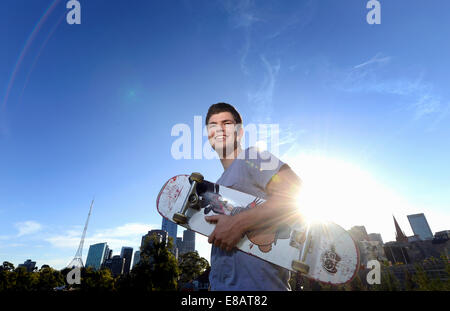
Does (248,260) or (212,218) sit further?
(212,218)

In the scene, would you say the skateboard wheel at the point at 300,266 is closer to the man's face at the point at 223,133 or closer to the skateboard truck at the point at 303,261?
the skateboard truck at the point at 303,261

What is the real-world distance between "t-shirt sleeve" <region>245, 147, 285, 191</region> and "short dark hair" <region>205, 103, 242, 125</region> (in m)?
0.85

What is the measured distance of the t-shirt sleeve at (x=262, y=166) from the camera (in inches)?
85.9

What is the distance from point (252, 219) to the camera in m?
2.09

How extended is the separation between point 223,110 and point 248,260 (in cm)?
211

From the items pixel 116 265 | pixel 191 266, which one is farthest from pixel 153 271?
pixel 116 265

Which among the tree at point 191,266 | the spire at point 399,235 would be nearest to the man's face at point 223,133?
the tree at point 191,266

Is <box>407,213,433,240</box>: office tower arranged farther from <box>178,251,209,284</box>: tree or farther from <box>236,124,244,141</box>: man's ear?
<box>236,124,244,141</box>: man's ear

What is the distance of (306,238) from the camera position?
7.75 feet

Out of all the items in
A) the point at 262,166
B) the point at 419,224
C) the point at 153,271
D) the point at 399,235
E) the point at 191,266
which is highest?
the point at 419,224

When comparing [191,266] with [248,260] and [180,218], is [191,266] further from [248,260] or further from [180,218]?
[248,260]
